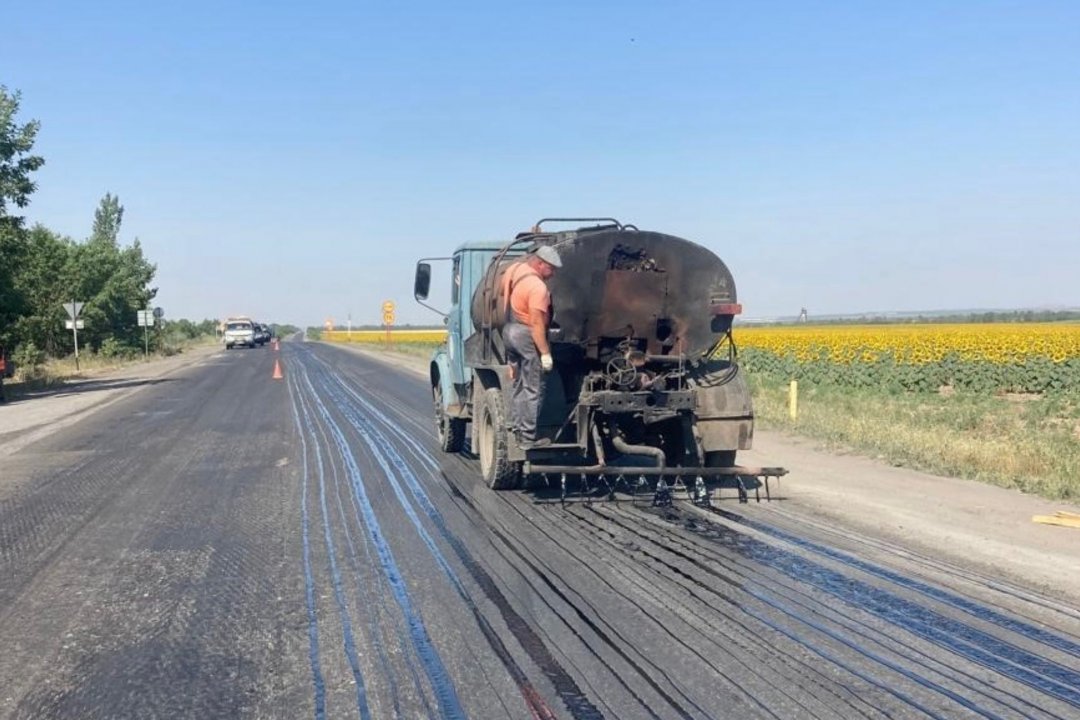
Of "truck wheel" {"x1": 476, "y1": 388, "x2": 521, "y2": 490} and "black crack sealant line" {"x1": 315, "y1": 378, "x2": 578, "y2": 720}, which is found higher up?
"truck wheel" {"x1": 476, "y1": 388, "x2": 521, "y2": 490}

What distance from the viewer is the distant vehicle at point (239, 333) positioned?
70.2 meters

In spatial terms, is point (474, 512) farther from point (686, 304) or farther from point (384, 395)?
point (384, 395)

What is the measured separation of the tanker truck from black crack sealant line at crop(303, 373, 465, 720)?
5.15ft

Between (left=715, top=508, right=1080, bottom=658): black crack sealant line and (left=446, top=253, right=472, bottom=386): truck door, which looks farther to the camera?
(left=446, top=253, right=472, bottom=386): truck door

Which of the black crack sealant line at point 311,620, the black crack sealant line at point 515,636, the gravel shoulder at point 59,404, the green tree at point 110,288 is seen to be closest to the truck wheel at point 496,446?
the black crack sealant line at point 515,636

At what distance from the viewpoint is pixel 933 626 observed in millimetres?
5648

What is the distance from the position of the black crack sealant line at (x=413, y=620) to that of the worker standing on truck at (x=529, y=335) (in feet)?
5.54

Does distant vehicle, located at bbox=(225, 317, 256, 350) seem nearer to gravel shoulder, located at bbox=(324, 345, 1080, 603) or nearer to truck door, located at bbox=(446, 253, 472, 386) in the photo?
truck door, located at bbox=(446, 253, 472, 386)

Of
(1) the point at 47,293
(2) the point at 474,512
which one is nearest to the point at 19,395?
(1) the point at 47,293

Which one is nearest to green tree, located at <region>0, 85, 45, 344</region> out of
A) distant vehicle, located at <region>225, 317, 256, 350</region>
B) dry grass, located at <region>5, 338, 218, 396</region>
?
dry grass, located at <region>5, 338, 218, 396</region>

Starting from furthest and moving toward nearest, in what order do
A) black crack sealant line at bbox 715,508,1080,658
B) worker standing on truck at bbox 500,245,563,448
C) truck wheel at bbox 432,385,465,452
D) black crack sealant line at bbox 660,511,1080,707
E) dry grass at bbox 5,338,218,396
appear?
dry grass at bbox 5,338,218,396
truck wheel at bbox 432,385,465,452
worker standing on truck at bbox 500,245,563,448
black crack sealant line at bbox 715,508,1080,658
black crack sealant line at bbox 660,511,1080,707

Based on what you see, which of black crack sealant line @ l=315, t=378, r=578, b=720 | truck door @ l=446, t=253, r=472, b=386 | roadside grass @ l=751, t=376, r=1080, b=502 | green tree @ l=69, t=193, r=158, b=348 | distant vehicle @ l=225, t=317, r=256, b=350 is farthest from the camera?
distant vehicle @ l=225, t=317, r=256, b=350

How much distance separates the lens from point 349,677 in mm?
4945

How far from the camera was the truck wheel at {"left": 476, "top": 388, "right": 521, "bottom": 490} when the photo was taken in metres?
9.98
